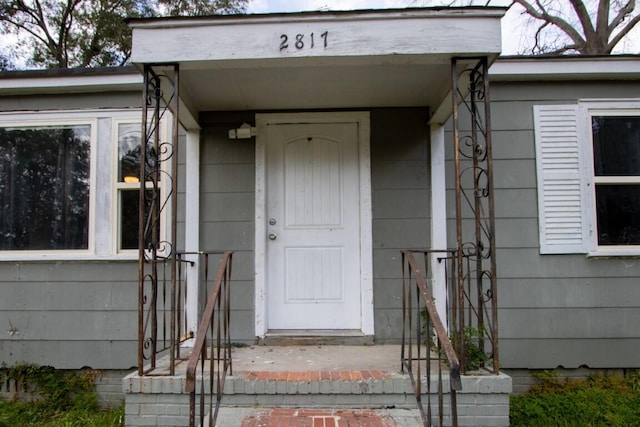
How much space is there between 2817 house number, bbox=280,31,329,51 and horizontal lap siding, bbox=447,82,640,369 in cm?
168

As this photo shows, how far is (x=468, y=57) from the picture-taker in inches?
101

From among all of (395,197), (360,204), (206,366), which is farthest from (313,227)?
(206,366)

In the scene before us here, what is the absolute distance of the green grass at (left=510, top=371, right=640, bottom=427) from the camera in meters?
3.13

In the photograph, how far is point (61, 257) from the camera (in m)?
3.65

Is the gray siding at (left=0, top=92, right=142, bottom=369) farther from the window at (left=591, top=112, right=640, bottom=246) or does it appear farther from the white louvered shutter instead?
the window at (left=591, top=112, right=640, bottom=246)

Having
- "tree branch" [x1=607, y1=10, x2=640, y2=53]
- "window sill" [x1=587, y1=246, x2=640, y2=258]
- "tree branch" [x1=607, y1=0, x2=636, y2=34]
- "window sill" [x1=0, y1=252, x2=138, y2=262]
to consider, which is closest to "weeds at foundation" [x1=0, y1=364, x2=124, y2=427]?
"window sill" [x1=0, y1=252, x2=138, y2=262]

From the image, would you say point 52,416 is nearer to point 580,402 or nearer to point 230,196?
point 230,196

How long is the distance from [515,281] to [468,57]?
1.94m

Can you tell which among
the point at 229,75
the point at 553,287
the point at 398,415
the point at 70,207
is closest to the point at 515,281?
the point at 553,287

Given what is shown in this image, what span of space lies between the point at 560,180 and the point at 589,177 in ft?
0.78

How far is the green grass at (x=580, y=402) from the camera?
3.13m

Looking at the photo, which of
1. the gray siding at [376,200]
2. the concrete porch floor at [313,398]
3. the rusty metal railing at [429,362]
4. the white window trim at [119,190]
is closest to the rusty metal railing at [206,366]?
the concrete porch floor at [313,398]

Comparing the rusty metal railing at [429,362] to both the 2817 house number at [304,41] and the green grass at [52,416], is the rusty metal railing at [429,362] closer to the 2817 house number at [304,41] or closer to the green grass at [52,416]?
the 2817 house number at [304,41]

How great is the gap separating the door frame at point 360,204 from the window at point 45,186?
152cm
